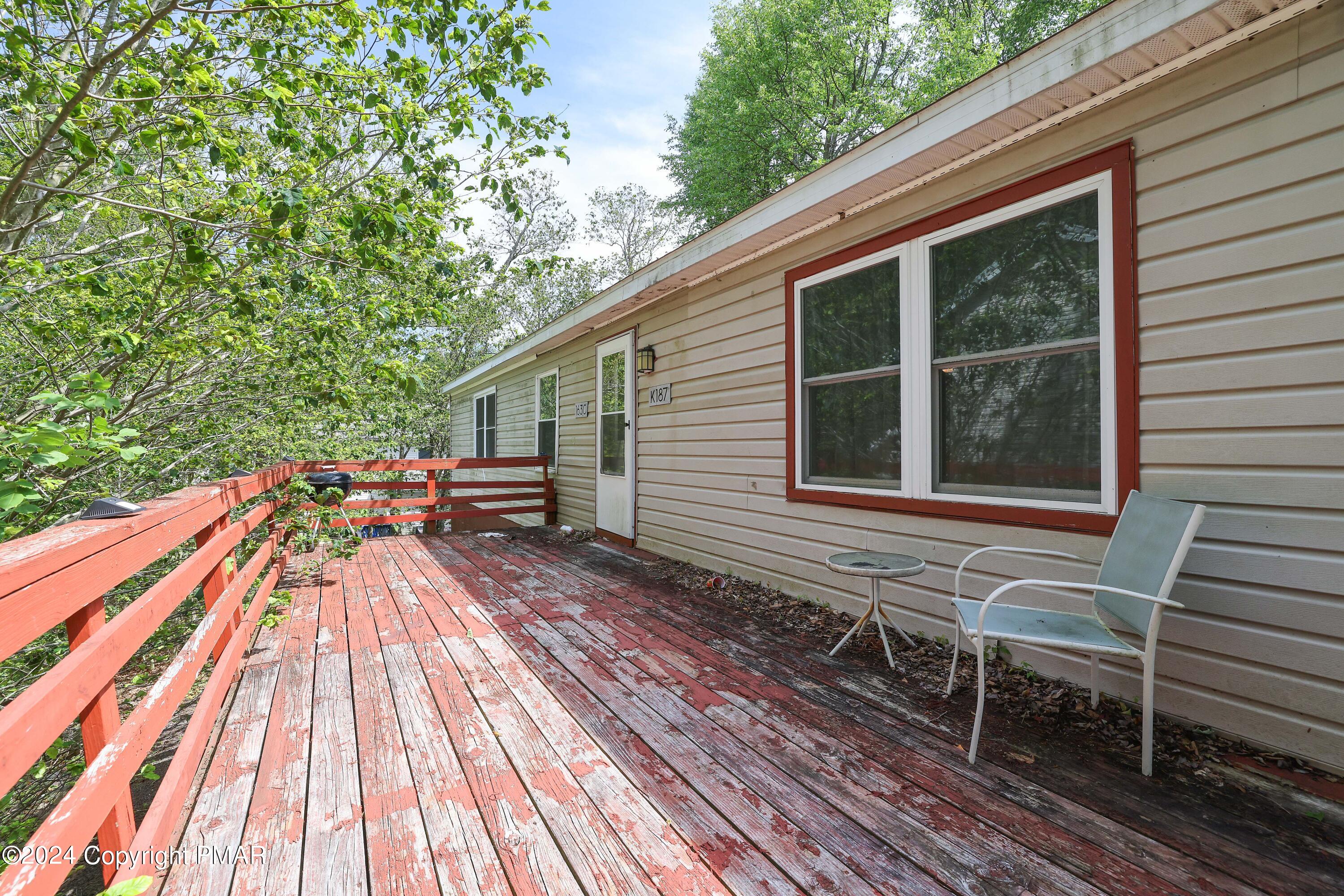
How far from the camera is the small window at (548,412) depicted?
776 centimetres

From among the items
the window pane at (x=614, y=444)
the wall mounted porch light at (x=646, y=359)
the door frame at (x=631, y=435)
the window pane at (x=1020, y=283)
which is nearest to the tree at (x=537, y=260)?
the window pane at (x=614, y=444)

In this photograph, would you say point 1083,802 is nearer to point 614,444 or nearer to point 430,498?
point 614,444

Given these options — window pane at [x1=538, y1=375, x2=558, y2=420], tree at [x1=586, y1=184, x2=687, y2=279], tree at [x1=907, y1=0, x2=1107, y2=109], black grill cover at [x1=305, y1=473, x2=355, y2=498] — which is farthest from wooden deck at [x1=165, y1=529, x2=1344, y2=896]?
tree at [x1=586, y1=184, x2=687, y2=279]

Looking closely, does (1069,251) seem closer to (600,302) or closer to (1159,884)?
(1159,884)

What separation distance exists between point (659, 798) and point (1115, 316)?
2.47 meters

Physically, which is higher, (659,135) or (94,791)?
(659,135)

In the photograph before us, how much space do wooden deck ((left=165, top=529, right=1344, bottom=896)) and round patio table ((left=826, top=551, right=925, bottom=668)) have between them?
0.75 ft

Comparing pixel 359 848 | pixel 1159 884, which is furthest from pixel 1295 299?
pixel 359 848

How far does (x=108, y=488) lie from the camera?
352 cm

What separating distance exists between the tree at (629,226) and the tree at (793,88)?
140 inches

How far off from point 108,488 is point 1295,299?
19.0ft

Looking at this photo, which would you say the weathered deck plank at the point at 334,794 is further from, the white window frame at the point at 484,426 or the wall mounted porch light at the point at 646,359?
the white window frame at the point at 484,426

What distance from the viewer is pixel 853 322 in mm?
3457

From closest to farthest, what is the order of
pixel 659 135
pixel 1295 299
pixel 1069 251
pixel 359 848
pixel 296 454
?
pixel 359 848 < pixel 1295 299 < pixel 1069 251 < pixel 296 454 < pixel 659 135
